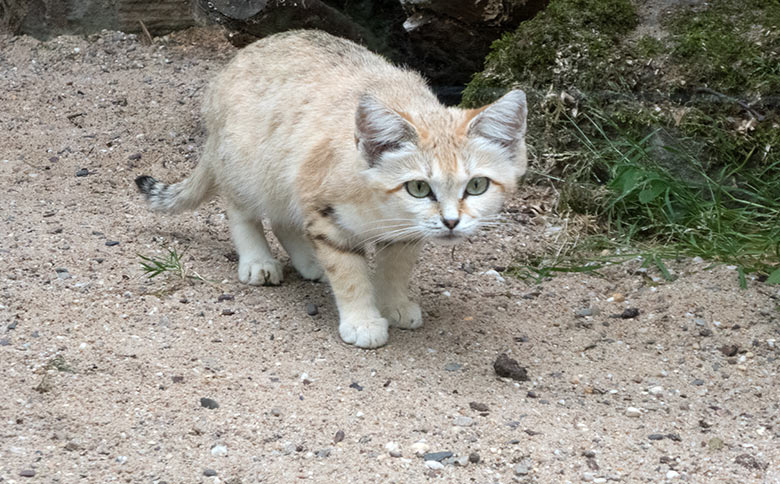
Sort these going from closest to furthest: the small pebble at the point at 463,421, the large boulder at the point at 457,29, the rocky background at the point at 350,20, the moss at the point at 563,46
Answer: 1. the small pebble at the point at 463,421
2. the moss at the point at 563,46
3. the large boulder at the point at 457,29
4. the rocky background at the point at 350,20

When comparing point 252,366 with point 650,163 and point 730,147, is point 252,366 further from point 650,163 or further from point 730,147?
point 730,147

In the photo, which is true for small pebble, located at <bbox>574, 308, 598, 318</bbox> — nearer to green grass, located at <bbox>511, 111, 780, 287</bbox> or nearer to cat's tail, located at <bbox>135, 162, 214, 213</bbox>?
green grass, located at <bbox>511, 111, 780, 287</bbox>

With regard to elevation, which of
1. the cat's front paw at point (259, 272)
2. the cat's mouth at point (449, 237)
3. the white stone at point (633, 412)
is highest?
the cat's mouth at point (449, 237)

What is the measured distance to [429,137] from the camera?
3420 millimetres

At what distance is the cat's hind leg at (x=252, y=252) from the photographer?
4.38 metres

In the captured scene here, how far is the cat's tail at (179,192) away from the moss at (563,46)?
1864 millimetres

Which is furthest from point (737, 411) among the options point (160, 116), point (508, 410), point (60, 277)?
point (160, 116)

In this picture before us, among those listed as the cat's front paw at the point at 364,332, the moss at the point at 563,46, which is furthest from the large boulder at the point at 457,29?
the cat's front paw at the point at 364,332

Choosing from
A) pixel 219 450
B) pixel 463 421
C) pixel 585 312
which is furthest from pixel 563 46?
pixel 219 450

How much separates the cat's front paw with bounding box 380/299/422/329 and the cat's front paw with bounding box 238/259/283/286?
655 millimetres

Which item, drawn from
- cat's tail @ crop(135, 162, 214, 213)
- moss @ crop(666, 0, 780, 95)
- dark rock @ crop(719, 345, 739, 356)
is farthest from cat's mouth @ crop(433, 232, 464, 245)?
moss @ crop(666, 0, 780, 95)

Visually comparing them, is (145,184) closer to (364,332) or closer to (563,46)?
(364,332)

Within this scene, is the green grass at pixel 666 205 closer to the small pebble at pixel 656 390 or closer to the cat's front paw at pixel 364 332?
the small pebble at pixel 656 390

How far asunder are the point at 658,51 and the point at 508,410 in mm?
2808
